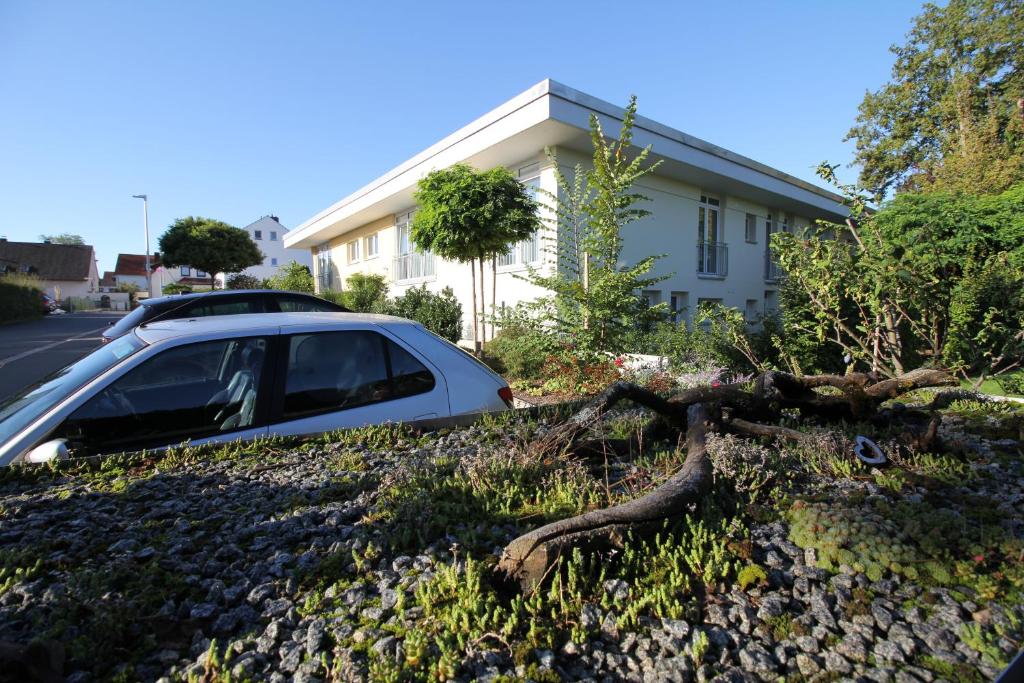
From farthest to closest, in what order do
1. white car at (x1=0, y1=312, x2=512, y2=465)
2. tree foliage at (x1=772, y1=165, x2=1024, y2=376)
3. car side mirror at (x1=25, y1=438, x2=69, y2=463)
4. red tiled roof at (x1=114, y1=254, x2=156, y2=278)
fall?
red tiled roof at (x1=114, y1=254, x2=156, y2=278) < tree foliage at (x1=772, y1=165, x2=1024, y2=376) < white car at (x1=0, y1=312, x2=512, y2=465) < car side mirror at (x1=25, y1=438, x2=69, y2=463)

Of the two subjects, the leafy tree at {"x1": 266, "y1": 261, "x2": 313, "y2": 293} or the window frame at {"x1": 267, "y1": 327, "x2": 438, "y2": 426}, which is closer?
the window frame at {"x1": 267, "y1": 327, "x2": 438, "y2": 426}

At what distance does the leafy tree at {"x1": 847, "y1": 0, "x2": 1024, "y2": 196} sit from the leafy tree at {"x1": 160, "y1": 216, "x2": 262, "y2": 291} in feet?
115

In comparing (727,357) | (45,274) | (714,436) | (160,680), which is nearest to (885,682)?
(714,436)

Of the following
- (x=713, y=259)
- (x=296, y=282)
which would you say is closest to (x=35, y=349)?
(x=296, y=282)

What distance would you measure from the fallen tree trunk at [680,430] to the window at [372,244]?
858 inches

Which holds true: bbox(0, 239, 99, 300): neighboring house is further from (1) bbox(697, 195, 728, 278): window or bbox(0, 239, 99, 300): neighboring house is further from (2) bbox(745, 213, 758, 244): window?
(2) bbox(745, 213, 758, 244): window

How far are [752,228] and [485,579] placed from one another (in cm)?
2111

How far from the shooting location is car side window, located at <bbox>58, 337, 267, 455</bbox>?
2.90 m

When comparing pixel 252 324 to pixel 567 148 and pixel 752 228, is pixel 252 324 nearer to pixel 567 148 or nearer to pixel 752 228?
pixel 567 148

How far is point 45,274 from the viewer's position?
2376 inches

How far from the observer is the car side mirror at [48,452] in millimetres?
2717

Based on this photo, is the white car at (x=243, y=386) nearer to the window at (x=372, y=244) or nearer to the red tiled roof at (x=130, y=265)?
the window at (x=372, y=244)

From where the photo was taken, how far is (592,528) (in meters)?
1.78

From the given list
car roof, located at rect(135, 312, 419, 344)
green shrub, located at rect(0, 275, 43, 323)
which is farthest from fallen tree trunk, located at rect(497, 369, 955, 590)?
green shrub, located at rect(0, 275, 43, 323)
